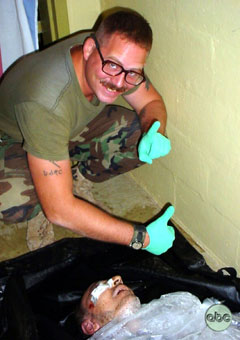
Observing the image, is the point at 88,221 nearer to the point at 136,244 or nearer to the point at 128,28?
the point at 136,244

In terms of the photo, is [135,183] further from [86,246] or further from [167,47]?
[167,47]

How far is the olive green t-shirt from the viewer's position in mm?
1303

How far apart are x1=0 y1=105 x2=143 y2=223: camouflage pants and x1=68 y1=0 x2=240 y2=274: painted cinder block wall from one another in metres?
0.19

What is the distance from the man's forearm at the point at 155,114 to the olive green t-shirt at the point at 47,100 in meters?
0.27

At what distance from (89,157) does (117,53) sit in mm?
767

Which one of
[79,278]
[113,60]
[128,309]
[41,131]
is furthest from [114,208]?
[113,60]

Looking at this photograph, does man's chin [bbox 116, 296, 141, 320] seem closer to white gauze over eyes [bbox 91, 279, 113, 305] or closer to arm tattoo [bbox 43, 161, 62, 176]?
white gauze over eyes [bbox 91, 279, 113, 305]

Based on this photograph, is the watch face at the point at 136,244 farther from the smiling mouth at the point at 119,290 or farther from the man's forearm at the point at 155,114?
the man's forearm at the point at 155,114

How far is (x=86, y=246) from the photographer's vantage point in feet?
5.63

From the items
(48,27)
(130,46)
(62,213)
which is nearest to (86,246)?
(62,213)

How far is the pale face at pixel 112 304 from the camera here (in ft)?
4.48

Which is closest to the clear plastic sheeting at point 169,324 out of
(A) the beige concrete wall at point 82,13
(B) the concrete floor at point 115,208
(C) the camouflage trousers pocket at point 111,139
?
(B) the concrete floor at point 115,208

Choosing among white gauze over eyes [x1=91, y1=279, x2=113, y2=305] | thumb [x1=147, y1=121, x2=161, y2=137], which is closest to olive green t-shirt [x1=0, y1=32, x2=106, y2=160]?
thumb [x1=147, y1=121, x2=161, y2=137]

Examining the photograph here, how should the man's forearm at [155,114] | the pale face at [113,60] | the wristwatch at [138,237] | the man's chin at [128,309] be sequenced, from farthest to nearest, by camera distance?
the man's forearm at [155,114], the wristwatch at [138,237], the man's chin at [128,309], the pale face at [113,60]
